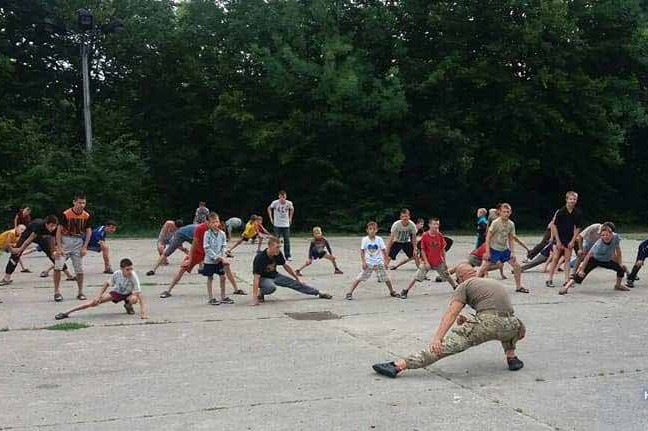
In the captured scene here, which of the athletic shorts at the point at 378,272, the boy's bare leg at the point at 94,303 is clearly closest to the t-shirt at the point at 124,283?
the boy's bare leg at the point at 94,303

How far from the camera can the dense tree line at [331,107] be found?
30969 mm

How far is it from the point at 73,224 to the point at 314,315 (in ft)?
15.2

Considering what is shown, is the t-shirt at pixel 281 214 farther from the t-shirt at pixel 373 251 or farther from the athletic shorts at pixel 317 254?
the t-shirt at pixel 373 251

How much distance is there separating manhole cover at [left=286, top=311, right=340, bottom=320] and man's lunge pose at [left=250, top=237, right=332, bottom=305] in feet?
3.36

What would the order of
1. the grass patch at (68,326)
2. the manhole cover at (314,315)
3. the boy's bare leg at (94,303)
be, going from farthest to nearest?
the manhole cover at (314,315) < the boy's bare leg at (94,303) < the grass patch at (68,326)

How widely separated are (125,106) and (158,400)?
3339cm

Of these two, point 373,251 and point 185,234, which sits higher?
point 185,234

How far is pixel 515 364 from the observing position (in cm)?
730

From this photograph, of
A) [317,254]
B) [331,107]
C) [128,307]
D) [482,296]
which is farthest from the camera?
[331,107]

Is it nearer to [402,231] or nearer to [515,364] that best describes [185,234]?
[402,231]

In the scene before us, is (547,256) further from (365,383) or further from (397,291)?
(365,383)

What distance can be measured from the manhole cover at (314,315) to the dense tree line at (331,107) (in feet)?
66.5

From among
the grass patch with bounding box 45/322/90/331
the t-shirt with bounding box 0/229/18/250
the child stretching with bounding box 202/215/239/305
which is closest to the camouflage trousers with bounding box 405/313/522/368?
the grass patch with bounding box 45/322/90/331

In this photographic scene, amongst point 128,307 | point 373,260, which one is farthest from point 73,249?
point 373,260
